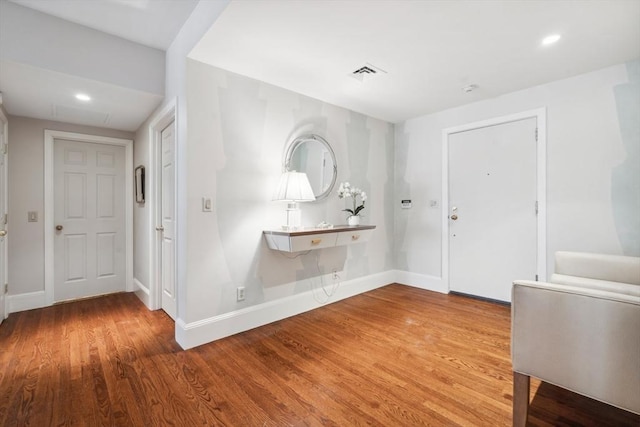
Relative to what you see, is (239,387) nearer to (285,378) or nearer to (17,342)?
(285,378)

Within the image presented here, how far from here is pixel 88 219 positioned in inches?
140

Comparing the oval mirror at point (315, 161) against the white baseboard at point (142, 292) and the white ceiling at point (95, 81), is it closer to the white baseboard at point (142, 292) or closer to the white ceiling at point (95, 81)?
the white ceiling at point (95, 81)

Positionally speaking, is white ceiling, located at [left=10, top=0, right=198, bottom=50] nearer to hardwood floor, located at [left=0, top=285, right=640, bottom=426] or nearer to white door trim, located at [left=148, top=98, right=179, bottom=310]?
white door trim, located at [left=148, top=98, right=179, bottom=310]

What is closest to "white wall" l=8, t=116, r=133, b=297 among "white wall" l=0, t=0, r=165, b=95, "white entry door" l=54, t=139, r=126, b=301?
"white entry door" l=54, t=139, r=126, b=301

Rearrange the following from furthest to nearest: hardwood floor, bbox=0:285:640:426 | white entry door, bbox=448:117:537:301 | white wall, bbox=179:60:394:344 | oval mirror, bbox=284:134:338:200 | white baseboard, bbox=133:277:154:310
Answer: white baseboard, bbox=133:277:154:310 → white entry door, bbox=448:117:537:301 → oval mirror, bbox=284:134:338:200 → white wall, bbox=179:60:394:344 → hardwood floor, bbox=0:285:640:426

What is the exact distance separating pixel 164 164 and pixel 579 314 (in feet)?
11.1

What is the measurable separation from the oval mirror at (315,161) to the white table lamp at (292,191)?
0.82 feet

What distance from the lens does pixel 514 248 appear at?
3146mm

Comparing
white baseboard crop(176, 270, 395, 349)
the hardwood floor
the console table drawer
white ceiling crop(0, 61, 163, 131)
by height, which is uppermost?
white ceiling crop(0, 61, 163, 131)

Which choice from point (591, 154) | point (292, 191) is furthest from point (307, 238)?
point (591, 154)

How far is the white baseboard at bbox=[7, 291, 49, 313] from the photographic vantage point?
3.00m

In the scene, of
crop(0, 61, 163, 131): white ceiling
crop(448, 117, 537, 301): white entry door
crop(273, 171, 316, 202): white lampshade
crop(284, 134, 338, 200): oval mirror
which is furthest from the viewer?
crop(448, 117, 537, 301): white entry door

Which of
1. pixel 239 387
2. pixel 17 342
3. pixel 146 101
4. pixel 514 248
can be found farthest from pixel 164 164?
pixel 514 248

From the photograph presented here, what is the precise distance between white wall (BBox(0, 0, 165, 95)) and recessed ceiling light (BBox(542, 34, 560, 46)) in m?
3.15
